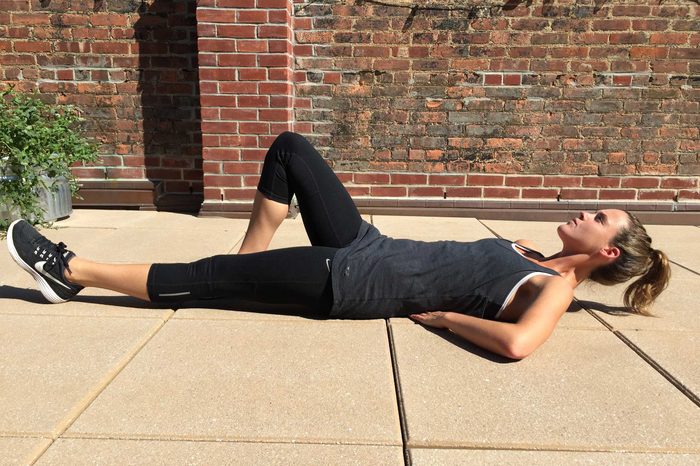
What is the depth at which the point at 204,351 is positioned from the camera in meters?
1.97

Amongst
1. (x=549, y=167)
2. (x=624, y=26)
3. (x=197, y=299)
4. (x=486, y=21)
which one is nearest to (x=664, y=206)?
(x=549, y=167)

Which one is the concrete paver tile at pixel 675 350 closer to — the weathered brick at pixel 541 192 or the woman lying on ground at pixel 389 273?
the woman lying on ground at pixel 389 273

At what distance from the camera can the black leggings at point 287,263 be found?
86.0 inches

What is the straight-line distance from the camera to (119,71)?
4.64m

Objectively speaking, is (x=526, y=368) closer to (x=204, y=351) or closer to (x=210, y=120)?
(x=204, y=351)

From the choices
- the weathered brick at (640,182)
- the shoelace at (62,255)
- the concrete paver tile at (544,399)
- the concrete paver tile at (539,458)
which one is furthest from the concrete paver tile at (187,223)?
the weathered brick at (640,182)

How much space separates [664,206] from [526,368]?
362cm

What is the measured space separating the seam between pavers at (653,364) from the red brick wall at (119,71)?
12.3 feet

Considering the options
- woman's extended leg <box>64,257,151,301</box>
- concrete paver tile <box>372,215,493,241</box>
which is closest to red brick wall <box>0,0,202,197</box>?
concrete paver tile <box>372,215,493,241</box>

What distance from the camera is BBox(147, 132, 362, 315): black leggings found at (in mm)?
2184

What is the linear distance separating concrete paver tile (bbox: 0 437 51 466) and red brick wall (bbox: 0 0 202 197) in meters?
3.68

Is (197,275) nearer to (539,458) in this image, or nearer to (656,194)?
(539,458)

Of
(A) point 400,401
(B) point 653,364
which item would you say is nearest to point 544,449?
(A) point 400,401

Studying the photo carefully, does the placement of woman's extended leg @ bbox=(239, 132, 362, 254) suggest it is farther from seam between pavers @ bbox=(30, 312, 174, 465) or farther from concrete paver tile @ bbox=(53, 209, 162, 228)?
concrete paver tile @ bbox=(53, 209, 162, 228)
